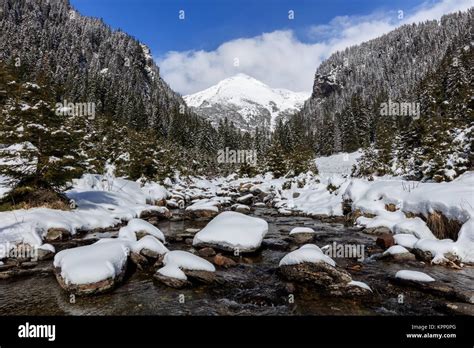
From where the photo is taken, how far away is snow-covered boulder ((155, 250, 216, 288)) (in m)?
9.36

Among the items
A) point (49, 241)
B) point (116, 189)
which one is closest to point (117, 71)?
point (116, 189)

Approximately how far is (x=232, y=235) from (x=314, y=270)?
4308 millimetres

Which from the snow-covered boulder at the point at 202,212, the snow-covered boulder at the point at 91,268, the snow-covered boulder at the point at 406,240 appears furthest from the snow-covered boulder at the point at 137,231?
the snow-covered boulder at the point at 406,240

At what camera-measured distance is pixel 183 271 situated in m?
9.79

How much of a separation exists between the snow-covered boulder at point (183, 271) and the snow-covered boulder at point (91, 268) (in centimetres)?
127

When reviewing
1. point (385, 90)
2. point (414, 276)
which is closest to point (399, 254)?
point (414, 276)

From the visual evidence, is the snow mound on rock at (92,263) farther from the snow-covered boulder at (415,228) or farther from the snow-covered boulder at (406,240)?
the snow-covered boulder at (415,228)

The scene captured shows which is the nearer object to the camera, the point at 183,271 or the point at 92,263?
the point at 92,263

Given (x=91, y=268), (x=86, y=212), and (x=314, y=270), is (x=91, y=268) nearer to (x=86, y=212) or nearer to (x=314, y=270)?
(x=314, y=270)

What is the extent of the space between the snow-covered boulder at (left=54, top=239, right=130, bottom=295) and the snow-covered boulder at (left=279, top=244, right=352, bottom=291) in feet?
16.8

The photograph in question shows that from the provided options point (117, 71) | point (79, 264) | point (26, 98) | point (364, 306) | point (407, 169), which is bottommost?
point (364, 306)

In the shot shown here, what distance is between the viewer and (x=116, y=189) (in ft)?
89.3
